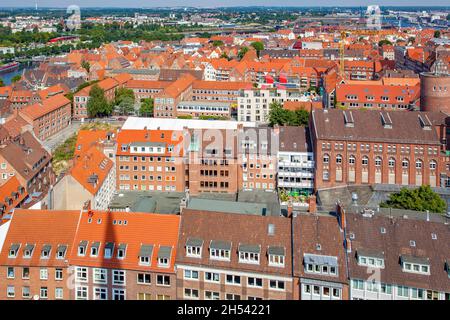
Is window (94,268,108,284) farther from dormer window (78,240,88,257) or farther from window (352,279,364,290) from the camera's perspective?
window (352,279,364,290)

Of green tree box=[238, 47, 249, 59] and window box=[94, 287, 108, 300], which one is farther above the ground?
green tree box=[238, 47, 249, 59]

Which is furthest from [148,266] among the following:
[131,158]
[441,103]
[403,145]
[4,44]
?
[4,44]

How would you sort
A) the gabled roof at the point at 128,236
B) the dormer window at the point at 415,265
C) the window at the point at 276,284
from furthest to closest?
1. the gabled roof at the point at 128,236
2. the window at the point at 276,284
3. the dormer window at the point at 415,265

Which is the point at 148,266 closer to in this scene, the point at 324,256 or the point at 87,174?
the point at 324,256

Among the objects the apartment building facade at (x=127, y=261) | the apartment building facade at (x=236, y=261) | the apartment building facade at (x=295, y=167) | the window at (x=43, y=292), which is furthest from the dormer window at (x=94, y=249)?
the apartment building facade at (x=295, y=167)

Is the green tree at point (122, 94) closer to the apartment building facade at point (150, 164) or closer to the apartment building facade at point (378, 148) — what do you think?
the apartment building facade at point (150, 164)

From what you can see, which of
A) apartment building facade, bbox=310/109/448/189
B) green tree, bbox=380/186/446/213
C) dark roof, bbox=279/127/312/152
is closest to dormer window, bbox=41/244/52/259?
green tree, bbox=380/186/446/213
